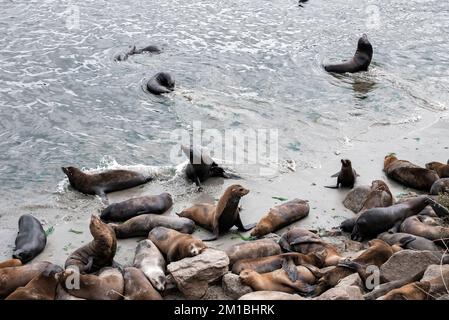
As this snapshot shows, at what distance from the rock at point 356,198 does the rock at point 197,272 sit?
292 centimetres

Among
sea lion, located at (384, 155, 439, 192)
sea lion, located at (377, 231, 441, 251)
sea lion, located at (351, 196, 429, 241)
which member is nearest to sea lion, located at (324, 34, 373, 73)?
sea lion, located at (384, 155, 439, 192)

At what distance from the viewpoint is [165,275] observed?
22.6ft

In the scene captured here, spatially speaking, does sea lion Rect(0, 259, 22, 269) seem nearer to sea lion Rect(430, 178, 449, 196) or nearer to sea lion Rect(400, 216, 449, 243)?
sea lion Rect(400, 216, 449, 243)

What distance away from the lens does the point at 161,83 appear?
13.7 metres

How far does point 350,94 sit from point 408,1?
8.91 m

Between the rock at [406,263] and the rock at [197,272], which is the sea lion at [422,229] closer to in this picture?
the rock at [406,263]

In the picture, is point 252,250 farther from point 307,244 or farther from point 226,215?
point 226,215

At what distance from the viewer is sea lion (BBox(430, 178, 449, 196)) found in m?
8.89

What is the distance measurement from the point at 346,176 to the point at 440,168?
1.59m

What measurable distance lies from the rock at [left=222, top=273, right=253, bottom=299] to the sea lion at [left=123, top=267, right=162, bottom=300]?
0.77 meters

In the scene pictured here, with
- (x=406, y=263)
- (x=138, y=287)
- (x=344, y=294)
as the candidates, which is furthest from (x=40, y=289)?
(x=406, y=263)

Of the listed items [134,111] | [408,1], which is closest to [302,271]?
[134,111]

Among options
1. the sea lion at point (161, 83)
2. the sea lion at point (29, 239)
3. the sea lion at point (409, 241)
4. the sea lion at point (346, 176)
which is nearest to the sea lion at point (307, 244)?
the sea lion at point (409, 241)

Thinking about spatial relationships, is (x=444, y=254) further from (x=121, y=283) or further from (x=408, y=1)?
(x=408, y=1)
